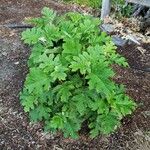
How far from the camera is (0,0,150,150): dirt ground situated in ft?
15.5

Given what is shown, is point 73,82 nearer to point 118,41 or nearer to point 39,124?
point 39,124

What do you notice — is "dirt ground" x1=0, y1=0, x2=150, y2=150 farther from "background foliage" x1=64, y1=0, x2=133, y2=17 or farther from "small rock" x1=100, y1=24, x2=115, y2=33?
"background foliage" x1=64, y1=0, x2=133, y2=17

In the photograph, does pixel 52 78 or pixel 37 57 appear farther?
pixel 37 57

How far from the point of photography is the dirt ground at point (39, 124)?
15.5 ft

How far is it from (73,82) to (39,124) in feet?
3.11

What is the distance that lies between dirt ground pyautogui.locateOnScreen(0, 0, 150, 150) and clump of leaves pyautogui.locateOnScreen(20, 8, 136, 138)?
186 millimetres

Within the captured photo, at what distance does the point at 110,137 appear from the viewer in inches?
190

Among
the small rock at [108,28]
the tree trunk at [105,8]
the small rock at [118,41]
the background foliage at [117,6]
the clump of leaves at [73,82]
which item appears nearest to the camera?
the clump of leaves at [73,82]

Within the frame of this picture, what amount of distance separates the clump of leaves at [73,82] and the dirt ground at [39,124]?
186 mm

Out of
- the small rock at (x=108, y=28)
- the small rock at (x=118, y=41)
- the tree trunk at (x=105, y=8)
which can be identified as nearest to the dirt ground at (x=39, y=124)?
the small rock at (x=118, y=41)

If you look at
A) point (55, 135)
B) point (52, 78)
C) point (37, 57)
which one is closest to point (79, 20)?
point (37, 57)

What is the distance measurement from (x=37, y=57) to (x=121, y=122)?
1.37 meters

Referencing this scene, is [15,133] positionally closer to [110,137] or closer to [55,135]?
[55,135]

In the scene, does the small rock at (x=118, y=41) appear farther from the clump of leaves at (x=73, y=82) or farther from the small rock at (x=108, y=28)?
the clump of leaves at (x=73, y=82)
